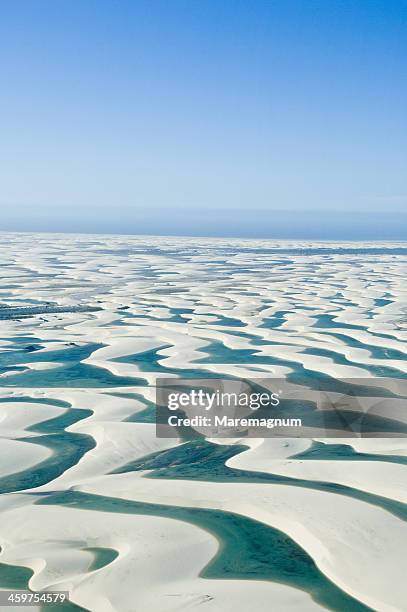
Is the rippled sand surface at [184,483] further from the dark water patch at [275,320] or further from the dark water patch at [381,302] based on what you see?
the dark water patch at [381,302]

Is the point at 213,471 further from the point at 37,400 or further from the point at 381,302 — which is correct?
the point at 381,302

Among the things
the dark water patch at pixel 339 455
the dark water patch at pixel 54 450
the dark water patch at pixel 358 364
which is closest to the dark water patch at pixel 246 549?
the dark water patch at pixel 54 450

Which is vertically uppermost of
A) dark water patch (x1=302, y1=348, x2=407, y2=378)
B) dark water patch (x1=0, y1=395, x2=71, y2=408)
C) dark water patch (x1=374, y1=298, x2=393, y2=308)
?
dark water patch (x1=374, y1=298, x2=393, y2=308)

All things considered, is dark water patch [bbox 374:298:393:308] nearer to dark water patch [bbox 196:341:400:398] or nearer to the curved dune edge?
dark water patch [bbox 196:341:400:398]

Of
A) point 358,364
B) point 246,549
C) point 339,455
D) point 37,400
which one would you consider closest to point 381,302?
point 358,364

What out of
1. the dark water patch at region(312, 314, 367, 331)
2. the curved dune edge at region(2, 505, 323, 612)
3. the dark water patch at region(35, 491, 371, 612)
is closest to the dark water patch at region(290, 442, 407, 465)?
the dark water patch at region(35, 491, 371, 612)

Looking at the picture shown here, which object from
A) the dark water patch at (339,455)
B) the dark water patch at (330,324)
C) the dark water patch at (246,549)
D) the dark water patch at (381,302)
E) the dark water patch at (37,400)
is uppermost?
the dark water patch at (381,302)

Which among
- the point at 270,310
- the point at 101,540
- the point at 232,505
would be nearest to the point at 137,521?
the point at 101,540
